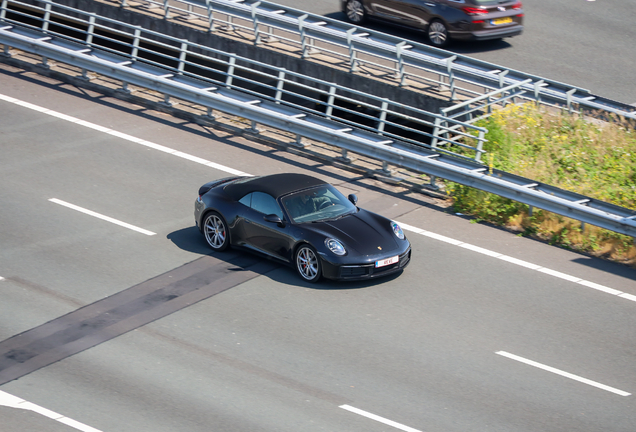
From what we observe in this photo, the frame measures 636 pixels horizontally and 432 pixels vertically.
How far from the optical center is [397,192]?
51.6 feet

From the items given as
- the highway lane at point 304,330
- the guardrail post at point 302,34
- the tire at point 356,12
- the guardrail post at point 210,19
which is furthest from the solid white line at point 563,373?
the tire at point 356,12

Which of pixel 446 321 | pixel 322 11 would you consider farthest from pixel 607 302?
pixel 322 11

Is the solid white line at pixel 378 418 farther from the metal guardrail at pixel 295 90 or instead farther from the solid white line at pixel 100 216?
the metal guardrail at pixel 295 90

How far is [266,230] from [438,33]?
11.4 metres

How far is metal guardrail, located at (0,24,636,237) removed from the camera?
1390cm

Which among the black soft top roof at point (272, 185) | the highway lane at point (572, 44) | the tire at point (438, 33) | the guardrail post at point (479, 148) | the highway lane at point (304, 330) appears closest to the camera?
the highway lane at point (304, 330)

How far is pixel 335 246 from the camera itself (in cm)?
1170

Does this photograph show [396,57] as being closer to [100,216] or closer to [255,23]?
[255,23]

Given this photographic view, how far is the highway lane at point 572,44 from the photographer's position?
20.5 m

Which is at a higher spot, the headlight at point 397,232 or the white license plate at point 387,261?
the headlight at point 397,232

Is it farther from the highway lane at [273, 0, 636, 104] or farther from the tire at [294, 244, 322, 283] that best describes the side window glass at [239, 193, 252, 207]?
the highway lane at [273, 0, 636, 104]

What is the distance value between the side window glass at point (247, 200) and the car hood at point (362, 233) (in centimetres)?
113

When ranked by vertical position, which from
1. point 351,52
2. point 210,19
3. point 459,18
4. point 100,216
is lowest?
point 100,216

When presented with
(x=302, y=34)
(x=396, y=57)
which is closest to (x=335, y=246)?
(x=396, y=57)
